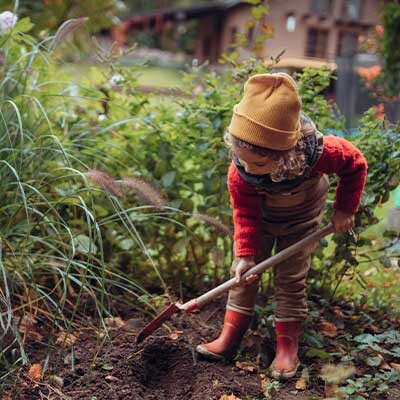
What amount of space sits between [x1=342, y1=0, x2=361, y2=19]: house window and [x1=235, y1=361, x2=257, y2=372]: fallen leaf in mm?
7768

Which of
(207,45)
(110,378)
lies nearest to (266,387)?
(110,378)

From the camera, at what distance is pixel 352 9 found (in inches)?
371

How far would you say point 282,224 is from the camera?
2.45m

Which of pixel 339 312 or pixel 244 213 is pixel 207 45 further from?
pixel 244 213

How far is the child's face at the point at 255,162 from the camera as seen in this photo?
6.87 ft

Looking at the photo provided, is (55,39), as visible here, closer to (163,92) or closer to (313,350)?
(163,92)

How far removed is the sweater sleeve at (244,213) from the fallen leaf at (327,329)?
21.0 inches

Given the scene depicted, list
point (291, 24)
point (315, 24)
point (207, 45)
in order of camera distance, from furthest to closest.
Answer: point (207, 45) < point (315, 24) < point (291, 24)

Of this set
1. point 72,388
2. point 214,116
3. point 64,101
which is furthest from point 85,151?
point 72,388

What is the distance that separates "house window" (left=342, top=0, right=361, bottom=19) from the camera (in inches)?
368

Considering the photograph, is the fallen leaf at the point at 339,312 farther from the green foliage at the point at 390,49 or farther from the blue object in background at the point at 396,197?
the green foliage at the point at 390,49

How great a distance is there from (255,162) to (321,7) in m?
7.79

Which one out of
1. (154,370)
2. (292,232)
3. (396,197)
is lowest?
(154,370)

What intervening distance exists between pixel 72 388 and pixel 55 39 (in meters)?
1.52
